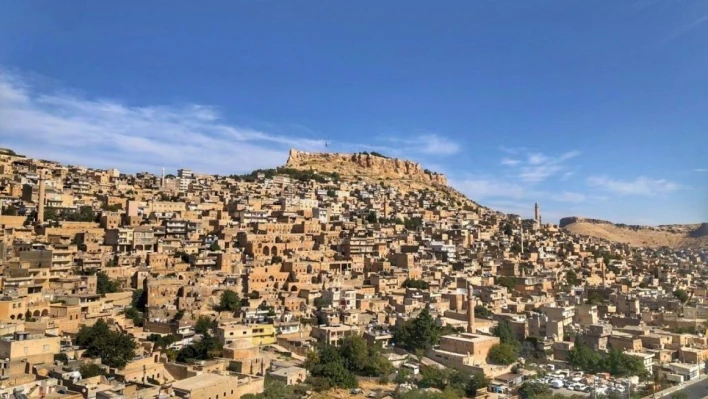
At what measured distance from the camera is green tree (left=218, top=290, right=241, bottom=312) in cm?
1688

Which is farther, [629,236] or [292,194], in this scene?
[629,236]

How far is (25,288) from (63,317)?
5.31 feet

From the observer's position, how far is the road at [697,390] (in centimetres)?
1355

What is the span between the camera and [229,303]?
17.0 m

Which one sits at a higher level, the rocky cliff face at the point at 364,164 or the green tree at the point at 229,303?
the rocky cliff face at the point at 364,164

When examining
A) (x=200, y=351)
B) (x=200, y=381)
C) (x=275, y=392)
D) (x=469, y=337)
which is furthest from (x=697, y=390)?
→ (x=200, y=351)

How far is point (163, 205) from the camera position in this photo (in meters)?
27.0

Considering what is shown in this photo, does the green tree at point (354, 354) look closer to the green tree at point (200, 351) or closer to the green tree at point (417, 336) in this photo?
the green tree at point (417, 336)

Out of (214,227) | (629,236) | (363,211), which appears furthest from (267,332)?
(629,236)

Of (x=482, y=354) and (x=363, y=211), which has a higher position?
(x=363, y=211)

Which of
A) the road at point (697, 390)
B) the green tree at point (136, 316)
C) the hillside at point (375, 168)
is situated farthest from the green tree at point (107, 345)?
the hillside at point (375, 168)

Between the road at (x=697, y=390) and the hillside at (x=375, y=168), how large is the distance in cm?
3596

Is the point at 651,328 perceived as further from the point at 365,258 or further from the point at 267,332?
the point at 267,332

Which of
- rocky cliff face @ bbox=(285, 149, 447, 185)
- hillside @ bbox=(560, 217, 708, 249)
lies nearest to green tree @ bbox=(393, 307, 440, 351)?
rocky cliff face @ bbox=(285, 149, 447, 185)
